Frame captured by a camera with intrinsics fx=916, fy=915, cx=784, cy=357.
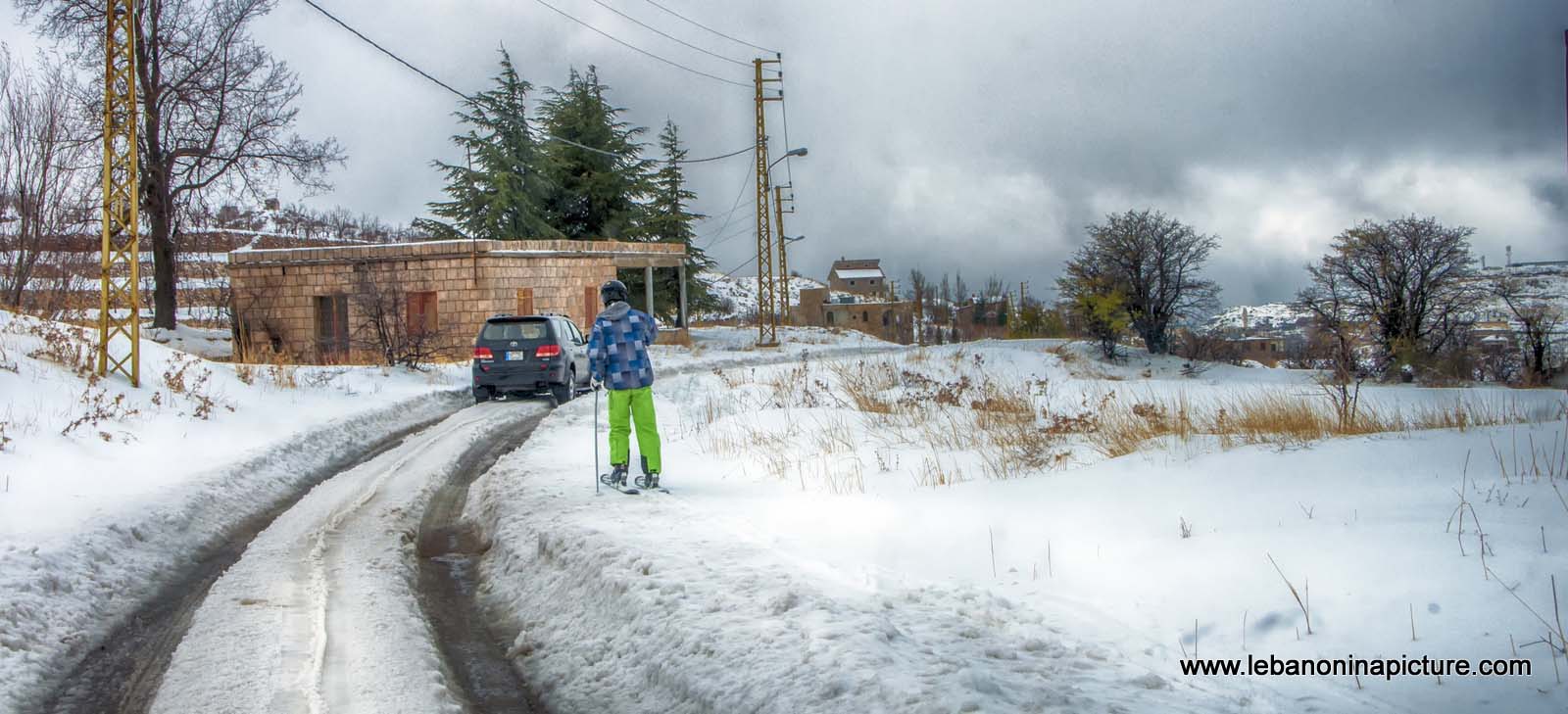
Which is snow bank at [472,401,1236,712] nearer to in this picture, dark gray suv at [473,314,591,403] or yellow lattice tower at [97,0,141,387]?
yellow lattice tower at [97,0,141,387]

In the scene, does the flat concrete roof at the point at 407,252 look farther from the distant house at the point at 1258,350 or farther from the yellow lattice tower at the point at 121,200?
the distant house at the point at 1258,350

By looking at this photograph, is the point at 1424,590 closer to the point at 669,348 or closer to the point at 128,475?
the point at 128,475

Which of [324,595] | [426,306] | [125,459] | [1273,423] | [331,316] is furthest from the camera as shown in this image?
[331,316]

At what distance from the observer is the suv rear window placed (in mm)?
17359

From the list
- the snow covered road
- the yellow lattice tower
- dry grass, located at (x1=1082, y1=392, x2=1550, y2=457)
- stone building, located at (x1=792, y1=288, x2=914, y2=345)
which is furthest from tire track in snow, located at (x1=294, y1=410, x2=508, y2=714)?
stone building, located at (x1=792, y1=288, x2=914, y2=345)

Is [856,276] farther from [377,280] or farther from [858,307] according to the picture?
[377,280]

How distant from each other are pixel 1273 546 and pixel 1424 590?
0.79m

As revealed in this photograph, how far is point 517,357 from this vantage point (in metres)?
17.3

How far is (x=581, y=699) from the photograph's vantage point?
4008 millimetres

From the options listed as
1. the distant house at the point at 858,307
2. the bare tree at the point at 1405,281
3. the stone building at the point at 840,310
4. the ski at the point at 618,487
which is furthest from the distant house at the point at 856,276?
the ski at the point at 618,487

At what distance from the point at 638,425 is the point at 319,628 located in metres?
3.55

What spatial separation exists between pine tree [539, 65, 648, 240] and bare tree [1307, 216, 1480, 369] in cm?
3068

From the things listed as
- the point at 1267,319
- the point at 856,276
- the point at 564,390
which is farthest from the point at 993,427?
the point at 856,276

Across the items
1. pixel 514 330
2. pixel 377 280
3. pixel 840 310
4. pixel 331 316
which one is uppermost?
pixel 840 310
